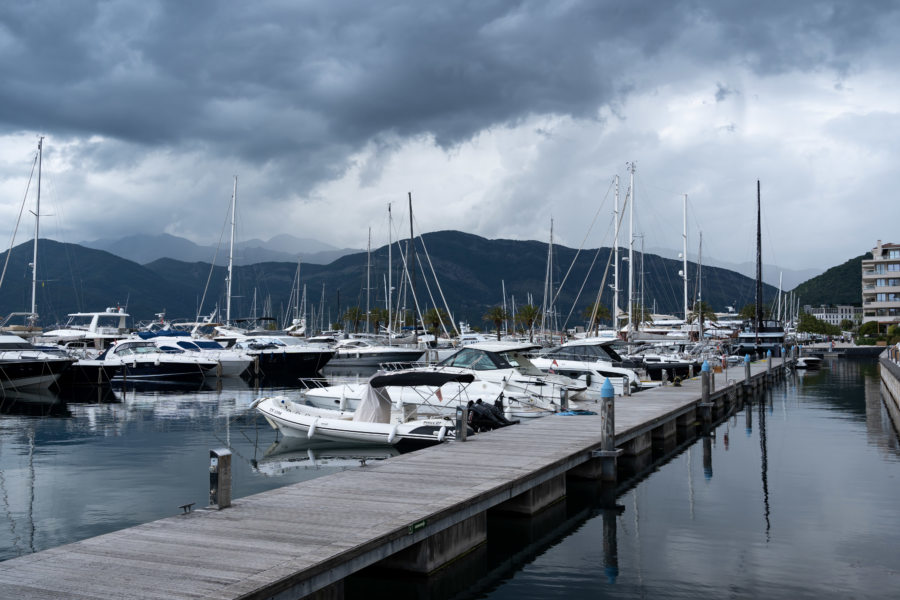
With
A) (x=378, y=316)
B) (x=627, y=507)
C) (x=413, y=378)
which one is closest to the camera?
(x=627, y=507)

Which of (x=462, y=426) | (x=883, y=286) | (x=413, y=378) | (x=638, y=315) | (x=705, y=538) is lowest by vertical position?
(x=705, y=538)

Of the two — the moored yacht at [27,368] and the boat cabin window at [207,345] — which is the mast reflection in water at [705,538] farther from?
the boat cabin window at [207,345]

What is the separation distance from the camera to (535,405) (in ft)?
86.1

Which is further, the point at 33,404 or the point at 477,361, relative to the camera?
the point at 33,404

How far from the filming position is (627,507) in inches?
608

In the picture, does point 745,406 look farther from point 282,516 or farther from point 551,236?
point 551,236

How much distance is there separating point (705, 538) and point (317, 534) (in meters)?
7.16

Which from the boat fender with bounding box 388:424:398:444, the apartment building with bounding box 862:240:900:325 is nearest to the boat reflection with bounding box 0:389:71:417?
the boat fender with bounding box 388:424:398:444

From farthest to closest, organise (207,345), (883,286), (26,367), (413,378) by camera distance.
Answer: (883,286), (207,345), (26,367), (413,378)

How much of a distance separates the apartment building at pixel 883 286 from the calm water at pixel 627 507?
390 feet

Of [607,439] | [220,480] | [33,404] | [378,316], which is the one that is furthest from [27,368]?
[378,316]

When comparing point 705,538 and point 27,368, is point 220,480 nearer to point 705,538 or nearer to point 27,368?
point 705,538

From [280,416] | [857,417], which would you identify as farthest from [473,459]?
[857,417]

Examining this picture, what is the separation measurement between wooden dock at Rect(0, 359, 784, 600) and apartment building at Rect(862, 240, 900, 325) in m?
138
